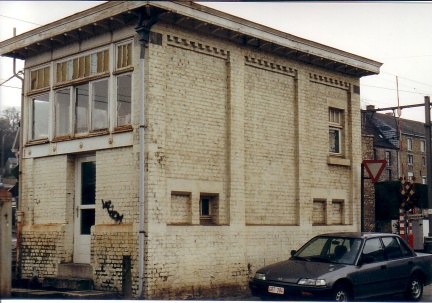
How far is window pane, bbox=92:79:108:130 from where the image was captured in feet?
49.2

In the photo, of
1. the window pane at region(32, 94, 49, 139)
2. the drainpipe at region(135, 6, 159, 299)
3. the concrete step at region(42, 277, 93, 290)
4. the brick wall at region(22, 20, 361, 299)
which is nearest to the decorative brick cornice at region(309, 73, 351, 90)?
the brick wall at region(22, 20, 361, 299)

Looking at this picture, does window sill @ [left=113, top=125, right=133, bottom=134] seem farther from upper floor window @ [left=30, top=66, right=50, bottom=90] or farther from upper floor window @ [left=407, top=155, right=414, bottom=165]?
upper floor window @ [left=407, top=155, right=414, bottom=165]

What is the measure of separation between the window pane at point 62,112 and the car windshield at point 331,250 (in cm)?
648

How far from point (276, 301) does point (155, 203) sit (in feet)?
11.0

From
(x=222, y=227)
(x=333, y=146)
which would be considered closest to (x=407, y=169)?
(x=333, y=146)

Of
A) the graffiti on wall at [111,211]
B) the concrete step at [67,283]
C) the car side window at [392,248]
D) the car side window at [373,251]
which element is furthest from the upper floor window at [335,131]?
the concrete step at [67,283]

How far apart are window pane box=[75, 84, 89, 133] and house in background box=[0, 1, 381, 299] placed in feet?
0.11

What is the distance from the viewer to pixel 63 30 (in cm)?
1512

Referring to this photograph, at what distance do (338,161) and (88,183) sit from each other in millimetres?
7626

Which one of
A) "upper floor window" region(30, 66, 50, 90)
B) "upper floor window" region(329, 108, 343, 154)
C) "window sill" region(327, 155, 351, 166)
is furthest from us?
"upper floor window" region(329, 108, 343, 154)

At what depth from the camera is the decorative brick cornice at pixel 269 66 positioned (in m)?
16.6

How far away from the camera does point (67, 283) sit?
1460 cm

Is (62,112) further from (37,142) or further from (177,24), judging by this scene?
(177,24)

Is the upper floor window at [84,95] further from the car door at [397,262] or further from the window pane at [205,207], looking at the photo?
the car door at [397,262]
